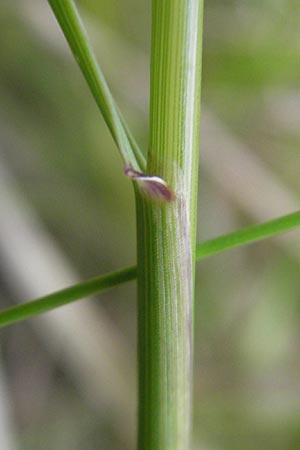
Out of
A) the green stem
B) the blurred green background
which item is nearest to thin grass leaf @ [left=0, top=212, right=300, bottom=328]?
the green stem

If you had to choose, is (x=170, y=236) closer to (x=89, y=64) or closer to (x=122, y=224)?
(x=89, y=64)

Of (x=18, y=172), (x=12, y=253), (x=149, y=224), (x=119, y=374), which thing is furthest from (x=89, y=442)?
(x=149, y=224)

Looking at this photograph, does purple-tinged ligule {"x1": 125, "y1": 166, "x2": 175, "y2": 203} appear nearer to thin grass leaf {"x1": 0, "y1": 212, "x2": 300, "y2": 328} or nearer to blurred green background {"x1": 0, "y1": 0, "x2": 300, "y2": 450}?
thin grass leaf {"x1": 0, "y1": 212, "x2": 300, "y2": 328}

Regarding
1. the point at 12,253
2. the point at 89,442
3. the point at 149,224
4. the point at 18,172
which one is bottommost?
the point at 149,224

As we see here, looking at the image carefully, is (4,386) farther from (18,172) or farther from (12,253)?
(18,172)

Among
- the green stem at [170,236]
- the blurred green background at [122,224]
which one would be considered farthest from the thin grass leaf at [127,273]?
the blurred green background at [122,224]

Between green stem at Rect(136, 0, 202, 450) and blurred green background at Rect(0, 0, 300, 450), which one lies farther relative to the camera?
blurred green background at Rect(0, 0, 300, 450)

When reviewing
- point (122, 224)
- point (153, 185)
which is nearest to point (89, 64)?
point (153, 185)
